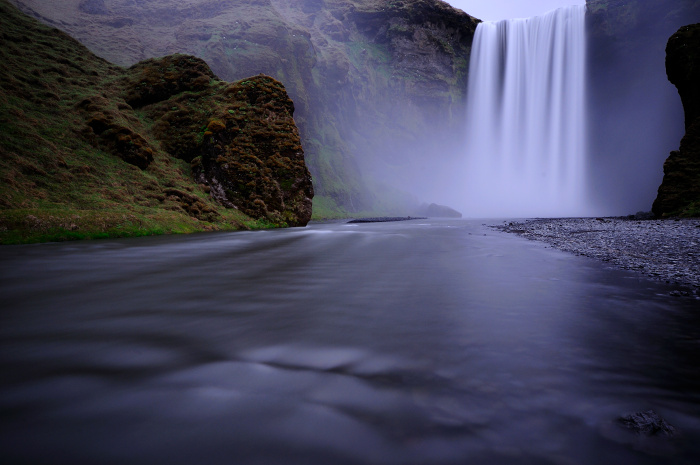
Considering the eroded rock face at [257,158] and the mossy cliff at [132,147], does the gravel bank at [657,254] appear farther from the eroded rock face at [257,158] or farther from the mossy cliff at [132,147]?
the eroded rock face at [257,158]

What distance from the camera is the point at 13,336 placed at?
3.91m

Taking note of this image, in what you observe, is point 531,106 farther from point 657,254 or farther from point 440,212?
point 657,254

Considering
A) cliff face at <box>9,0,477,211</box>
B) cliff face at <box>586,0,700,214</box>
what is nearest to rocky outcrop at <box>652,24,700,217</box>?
cliff face at <box>586,0,700,214</box>

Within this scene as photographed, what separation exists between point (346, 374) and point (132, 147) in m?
26.5

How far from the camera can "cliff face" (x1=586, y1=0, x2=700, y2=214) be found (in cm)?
6234

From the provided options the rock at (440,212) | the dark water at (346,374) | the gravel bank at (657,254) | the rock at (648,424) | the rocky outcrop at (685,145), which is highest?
the rocky outcrop at (685,145)

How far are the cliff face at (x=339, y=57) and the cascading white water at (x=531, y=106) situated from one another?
6.14 m

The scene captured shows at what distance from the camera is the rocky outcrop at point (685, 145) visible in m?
25.1

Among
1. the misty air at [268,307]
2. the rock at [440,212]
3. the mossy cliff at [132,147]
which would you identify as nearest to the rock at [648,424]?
the misty air at [268,307]

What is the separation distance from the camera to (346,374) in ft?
9.45

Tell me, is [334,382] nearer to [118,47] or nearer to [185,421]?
[185,421]

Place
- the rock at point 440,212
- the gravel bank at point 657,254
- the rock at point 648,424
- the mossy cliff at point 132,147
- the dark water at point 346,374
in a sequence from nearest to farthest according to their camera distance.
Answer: the dark water at point 346,374, the rock at point 648,424, the gravel bank at point 657,254, the mossy cliff at point 132,147, the rock at point 440,212

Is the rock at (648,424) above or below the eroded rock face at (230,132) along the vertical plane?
below

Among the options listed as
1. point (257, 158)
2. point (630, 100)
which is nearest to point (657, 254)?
point (257, 158)
